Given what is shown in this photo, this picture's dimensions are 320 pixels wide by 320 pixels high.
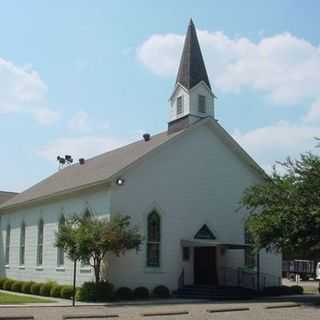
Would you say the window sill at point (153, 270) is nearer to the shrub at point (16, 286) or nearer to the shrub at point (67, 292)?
the shrub at point (67, 292)

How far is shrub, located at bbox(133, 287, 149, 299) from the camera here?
3204cm

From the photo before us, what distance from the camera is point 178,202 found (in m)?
35.4

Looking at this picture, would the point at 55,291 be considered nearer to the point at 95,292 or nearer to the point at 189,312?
the point at 95,292

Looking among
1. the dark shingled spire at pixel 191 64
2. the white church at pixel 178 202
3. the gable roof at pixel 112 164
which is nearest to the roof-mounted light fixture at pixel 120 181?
the white church at pixel 178 202

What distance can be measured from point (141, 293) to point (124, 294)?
1156 mm

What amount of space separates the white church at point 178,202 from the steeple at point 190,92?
7 centimetres

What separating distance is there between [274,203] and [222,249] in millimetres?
7944

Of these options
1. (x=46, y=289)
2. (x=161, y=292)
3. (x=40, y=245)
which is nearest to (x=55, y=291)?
(x=46, y=289)

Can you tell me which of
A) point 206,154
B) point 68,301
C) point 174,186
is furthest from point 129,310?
point 206,154

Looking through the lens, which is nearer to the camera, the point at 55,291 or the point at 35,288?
the point at 55,291

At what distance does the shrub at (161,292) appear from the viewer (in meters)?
32.8

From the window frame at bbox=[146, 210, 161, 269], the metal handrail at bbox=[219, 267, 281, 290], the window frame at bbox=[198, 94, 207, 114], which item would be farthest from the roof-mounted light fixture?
the metal handrail at bbox=[219, 267, 281, 290]

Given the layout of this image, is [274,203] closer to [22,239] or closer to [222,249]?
[222,249]

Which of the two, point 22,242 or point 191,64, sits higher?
point 191,64
